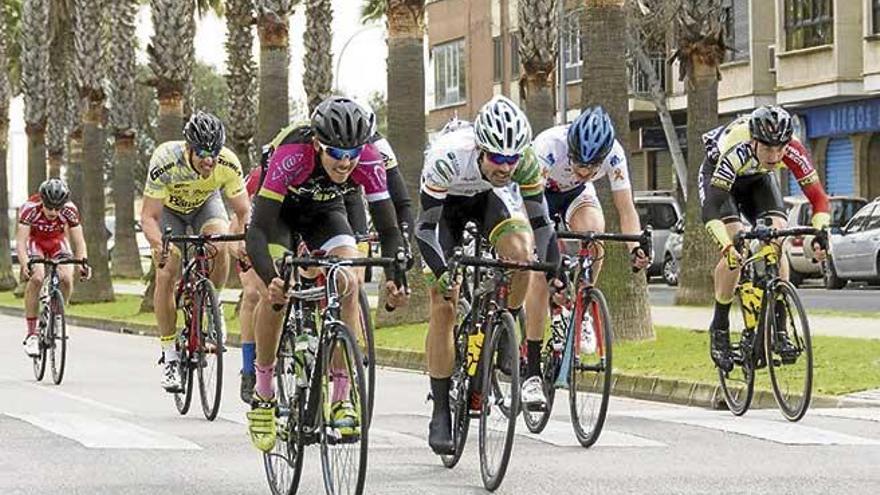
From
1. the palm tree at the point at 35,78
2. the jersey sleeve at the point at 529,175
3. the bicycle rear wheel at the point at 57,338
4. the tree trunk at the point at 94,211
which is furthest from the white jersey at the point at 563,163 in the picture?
the palm tree at the point at 35,78

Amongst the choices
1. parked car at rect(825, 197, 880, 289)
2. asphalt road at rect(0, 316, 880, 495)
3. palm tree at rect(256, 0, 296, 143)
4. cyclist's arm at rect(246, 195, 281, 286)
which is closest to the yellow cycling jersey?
asphalt road at rect(0, 316, 880, 495)

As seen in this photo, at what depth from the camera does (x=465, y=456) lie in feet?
36.6

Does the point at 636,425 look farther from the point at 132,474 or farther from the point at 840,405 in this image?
the point at 132,474

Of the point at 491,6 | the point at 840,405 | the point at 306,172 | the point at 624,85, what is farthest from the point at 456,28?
the point at 306,172

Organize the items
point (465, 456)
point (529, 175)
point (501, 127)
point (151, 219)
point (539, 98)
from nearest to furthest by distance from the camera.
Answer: point (501, 127), point (529, 175), point (465, 456), point (151, 219), point (539, 98)

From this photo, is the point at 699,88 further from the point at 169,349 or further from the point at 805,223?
the point at 805,223

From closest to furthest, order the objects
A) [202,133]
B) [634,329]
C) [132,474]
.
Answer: [132,474] < [202,133] < [634,329]

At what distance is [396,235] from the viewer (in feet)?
32.1

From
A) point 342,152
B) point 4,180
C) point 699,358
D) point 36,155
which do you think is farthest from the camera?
point 36,155

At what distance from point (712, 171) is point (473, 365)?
3572 millimetres

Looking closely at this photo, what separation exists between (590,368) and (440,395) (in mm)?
1512

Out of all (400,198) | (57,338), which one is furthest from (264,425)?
(57,338)

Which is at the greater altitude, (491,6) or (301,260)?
(491,6)

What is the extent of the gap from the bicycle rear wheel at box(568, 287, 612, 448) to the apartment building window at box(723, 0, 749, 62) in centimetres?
4002
